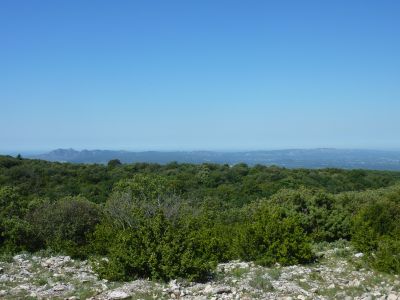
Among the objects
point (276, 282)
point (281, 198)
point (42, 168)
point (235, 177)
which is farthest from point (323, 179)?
point (276, 282)

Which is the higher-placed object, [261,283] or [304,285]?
[261,283]

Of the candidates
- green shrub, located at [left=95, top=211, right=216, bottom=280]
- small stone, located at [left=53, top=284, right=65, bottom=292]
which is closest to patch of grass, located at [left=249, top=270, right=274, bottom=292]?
green shrub, located at [left=95, top=211, right=216, bottom=280]

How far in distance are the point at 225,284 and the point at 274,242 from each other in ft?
11.1

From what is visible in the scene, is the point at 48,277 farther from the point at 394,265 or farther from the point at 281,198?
the point at 281,198

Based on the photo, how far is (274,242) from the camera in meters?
13.2

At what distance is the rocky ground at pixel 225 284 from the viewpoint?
9.34 metres

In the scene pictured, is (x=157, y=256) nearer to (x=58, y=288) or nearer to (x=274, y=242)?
(x=58, y=288)

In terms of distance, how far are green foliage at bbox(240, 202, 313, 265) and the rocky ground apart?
0.46 metres

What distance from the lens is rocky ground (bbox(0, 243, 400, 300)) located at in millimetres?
9344

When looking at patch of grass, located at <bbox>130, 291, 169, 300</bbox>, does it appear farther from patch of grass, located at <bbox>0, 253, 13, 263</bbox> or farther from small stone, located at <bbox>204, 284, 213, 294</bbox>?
patch of grass, located at <bbox>0, 253, 13, 263</bbox>

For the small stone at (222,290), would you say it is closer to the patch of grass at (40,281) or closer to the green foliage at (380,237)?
the patch of grass at (40,281)

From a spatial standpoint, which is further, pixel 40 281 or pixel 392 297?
pixel 40 281

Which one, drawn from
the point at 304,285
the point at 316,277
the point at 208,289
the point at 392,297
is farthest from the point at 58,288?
the point at 392,297

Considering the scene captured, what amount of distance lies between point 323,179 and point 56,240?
4329cm
